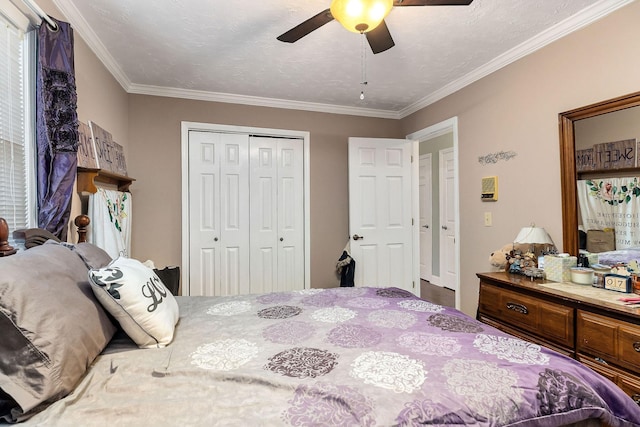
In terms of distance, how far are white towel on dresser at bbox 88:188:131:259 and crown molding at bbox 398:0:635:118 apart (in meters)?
3.16

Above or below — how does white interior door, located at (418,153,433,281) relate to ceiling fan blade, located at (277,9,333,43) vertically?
below

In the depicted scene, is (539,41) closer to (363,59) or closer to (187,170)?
(363,59)

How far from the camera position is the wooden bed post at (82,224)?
1.96m

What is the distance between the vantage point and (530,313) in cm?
200

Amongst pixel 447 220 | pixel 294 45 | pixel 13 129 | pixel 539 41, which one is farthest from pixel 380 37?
pixel 447 220

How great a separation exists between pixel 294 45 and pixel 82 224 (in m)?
1.88

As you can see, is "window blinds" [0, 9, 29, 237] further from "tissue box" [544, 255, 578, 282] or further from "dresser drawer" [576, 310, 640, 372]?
"tissue box" [544, 255, 578, 282]

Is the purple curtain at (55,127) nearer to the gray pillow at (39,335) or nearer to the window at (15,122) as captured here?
the window at (15,122)

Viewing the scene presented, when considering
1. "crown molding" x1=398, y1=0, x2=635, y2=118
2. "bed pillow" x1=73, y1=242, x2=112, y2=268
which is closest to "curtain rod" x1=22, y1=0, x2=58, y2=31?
"bed pillow" x1=73, y1=242, x2=112, y2=268

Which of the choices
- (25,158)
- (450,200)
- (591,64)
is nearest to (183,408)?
(25,158)

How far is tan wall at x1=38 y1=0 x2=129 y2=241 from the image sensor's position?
2072 millimetres

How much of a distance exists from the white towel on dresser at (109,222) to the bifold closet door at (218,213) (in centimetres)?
80

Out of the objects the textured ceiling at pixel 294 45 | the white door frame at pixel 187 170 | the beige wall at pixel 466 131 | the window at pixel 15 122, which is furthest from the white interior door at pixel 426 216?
the window at pixel 15 122

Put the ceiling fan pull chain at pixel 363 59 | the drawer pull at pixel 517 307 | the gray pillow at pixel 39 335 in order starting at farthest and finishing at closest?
the ceiling fan pull chain at pixel 363 59 → the drawer pull at pixel 517 307 → the gray pillow at pixel 39 335
